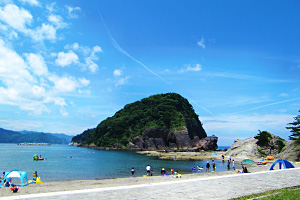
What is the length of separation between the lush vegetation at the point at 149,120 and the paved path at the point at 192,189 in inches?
4853

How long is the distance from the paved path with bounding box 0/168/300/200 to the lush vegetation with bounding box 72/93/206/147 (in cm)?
12327

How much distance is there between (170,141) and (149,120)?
26.8m

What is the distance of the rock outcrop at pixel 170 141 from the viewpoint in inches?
5034

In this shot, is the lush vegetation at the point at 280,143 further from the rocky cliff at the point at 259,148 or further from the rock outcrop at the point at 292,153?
the rock outcrop at the point at 292,153

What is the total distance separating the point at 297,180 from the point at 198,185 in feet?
27.9

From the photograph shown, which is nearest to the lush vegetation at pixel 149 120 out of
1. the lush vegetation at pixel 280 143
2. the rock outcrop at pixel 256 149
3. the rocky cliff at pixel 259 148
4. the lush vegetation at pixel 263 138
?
the rock outcrop at pixel 256 149

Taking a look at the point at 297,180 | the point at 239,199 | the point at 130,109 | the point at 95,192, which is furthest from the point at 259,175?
the point at 130,109

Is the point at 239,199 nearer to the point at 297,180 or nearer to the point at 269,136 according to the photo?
the point at 297,180

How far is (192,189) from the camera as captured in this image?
11.6 meters

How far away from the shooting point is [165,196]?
1046 centimetres

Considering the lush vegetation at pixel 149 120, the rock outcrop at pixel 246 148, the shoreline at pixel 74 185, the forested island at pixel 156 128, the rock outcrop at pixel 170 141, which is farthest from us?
the lush vegetation at pixel 149 120

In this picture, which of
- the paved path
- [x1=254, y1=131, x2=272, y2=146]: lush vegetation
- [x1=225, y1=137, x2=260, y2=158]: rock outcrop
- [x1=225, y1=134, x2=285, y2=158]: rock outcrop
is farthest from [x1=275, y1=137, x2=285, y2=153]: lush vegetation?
the paved path

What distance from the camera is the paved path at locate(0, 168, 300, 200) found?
388 inches

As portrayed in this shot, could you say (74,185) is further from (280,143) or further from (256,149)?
(280,143)
